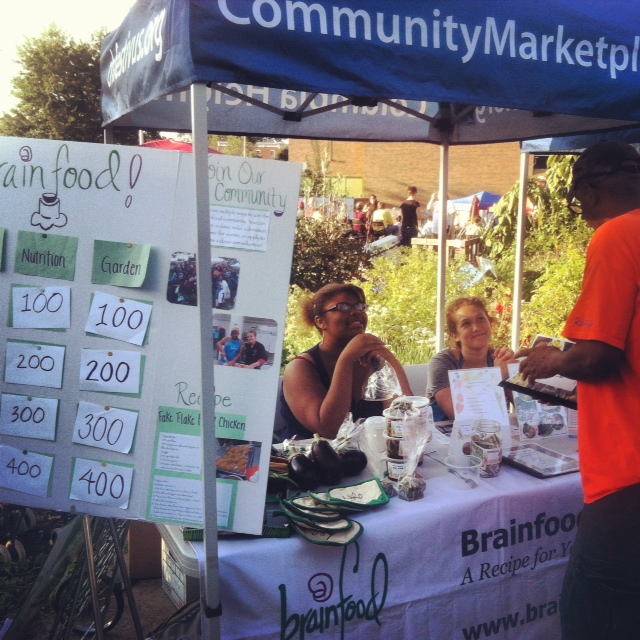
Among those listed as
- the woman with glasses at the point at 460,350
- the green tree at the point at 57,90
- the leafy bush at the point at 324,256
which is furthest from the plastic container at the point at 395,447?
the green tree at the point at 57,90

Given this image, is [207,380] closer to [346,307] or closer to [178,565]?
[178,565]

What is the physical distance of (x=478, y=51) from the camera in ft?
5.76

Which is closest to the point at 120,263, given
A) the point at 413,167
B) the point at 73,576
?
the point at 73,576

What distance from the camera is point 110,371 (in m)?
1.85

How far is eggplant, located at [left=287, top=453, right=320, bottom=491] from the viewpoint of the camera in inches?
81.4

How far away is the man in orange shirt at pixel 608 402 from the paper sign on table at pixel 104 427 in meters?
1.20

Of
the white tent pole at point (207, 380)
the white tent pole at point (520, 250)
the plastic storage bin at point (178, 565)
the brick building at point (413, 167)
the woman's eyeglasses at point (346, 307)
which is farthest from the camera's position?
the brick building at point (413, 167)

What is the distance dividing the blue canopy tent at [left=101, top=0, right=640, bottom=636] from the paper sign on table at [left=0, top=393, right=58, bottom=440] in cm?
56

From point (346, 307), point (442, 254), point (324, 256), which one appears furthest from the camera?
point (324, 256)

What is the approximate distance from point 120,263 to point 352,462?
102 centimetres

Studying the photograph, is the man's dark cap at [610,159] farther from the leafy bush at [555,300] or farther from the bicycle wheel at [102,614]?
the leafy bush at [555,300]

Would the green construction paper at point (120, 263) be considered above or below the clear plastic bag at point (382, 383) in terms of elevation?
above

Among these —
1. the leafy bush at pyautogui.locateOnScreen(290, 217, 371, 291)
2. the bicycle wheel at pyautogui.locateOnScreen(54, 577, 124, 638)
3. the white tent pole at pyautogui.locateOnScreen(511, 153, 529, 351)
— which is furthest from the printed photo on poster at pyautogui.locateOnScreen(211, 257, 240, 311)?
the leafy bush at pyautogui.locateOnScreen(290, 217, 371, 291)

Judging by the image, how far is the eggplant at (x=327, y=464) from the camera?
82.7 inches
